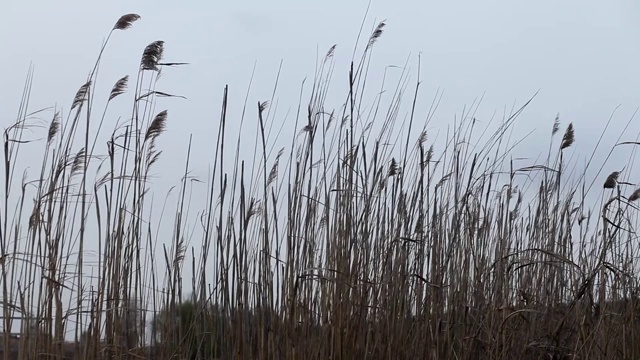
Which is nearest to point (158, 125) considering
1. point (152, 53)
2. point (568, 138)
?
point (152, 53)

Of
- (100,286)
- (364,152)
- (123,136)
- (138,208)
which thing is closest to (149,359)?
(100,286)

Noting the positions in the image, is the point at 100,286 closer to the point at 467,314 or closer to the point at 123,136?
the point at 123,136

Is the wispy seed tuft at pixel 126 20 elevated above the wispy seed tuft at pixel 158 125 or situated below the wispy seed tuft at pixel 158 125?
above

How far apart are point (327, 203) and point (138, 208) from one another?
0.49m

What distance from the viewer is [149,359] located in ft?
7.09

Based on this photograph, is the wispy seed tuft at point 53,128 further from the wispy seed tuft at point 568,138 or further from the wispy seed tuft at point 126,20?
the wispy seed tuft at point 568,138

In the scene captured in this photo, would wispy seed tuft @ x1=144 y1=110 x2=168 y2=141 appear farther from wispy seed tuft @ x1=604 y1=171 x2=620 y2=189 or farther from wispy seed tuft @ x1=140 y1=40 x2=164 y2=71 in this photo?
wispy seed tuft @ x1=604 y1=171 x2=620 y2=189

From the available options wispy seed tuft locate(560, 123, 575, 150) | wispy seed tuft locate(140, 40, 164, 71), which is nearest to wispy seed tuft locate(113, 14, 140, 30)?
wispy seed tuft locate(140, 40, 164, 71)

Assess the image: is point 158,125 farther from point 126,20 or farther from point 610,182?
point 610,182

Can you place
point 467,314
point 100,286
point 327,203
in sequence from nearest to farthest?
Result: point 100,286, point 327,203, point 467,314

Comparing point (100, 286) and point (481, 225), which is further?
point (481, 225)

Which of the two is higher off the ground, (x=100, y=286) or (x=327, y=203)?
(x=327, y=203)

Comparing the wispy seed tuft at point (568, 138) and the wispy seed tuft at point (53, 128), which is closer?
the wispy seed tuft at point (53, 128)

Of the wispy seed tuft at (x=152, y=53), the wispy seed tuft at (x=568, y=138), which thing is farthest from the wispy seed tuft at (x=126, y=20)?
the wispy seed tuft at (x=568, y=138)
